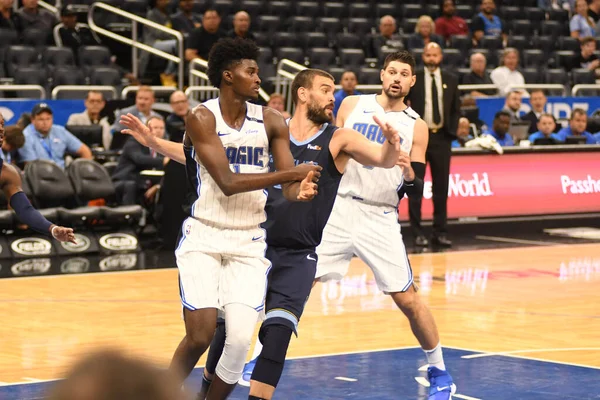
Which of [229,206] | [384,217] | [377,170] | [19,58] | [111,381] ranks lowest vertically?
[19,58]

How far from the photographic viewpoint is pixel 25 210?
6.57 metres

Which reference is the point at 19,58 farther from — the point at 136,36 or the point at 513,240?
the point at 513,240

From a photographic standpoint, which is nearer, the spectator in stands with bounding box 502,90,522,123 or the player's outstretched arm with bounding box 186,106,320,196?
the player's outstretched arm with bounding box 186,106,320,196

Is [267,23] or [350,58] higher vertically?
[267,23]

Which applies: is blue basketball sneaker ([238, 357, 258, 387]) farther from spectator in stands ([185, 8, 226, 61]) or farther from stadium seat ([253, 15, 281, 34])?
stadium seat ([253, 15, 281, 34])

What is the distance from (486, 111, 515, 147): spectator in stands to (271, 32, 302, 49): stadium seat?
15.0 ft

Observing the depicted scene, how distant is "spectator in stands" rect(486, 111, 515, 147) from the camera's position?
53.9 feet

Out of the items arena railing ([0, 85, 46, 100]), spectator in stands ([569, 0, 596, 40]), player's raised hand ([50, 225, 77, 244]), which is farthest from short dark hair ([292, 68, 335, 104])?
spectator in stands ([569, 0, 596, 40])

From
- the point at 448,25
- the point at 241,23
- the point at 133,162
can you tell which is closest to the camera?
the point at 133,162

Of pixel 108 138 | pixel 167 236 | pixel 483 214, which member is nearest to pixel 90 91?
pixel 108 138

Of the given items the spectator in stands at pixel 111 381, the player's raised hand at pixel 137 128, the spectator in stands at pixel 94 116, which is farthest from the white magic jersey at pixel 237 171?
the spectator in stands at pixel 94 116

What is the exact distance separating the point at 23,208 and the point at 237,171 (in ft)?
6.02

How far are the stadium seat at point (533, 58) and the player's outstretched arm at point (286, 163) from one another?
17.2 meters

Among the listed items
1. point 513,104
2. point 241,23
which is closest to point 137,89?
point 241,23
